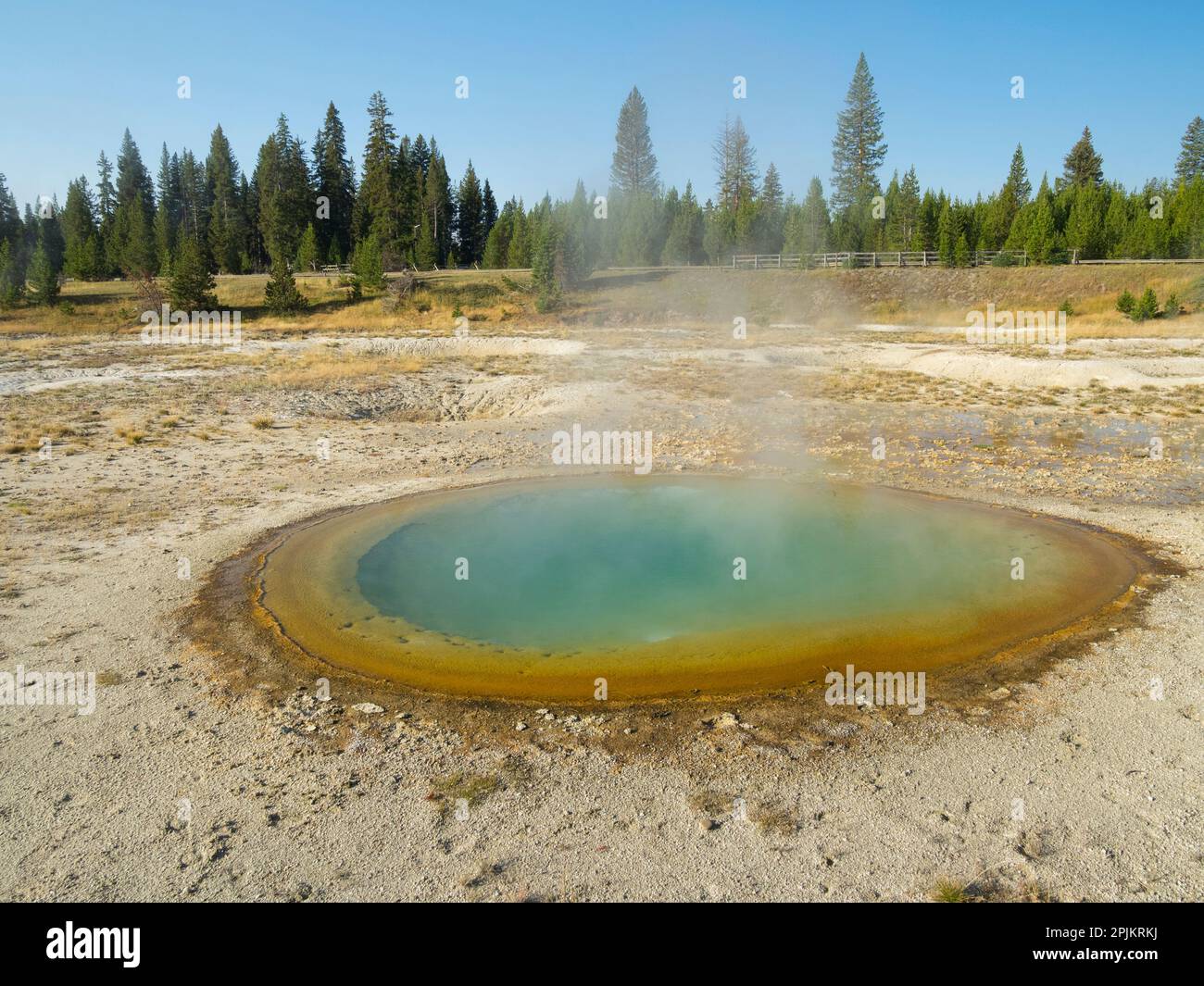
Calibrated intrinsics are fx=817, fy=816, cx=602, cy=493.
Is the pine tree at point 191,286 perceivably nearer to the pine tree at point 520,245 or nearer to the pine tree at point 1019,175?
the pine tree at point 520,245

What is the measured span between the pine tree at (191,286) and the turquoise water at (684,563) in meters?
37.0

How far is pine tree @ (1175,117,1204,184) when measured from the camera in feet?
221

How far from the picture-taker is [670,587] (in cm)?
864

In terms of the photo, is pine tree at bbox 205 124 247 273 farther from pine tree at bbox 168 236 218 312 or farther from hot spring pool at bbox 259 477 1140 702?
hot spring pool at bbox 259 477 1140 702

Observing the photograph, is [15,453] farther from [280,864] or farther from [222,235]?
[222,235]

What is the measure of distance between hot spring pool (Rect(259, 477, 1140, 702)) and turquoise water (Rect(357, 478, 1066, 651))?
32mm

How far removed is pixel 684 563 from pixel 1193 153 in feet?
269

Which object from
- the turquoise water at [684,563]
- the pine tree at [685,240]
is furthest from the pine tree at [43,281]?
the turquoise water at [684,563]

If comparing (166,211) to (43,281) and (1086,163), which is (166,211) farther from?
(1086,163)

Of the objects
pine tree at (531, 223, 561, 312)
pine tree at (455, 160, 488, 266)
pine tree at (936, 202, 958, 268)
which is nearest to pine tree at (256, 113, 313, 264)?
pine tree at (455, 160, 488, 266)

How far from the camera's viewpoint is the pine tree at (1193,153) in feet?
221

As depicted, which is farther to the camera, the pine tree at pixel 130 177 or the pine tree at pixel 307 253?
the pine tree at pixel 130 177
